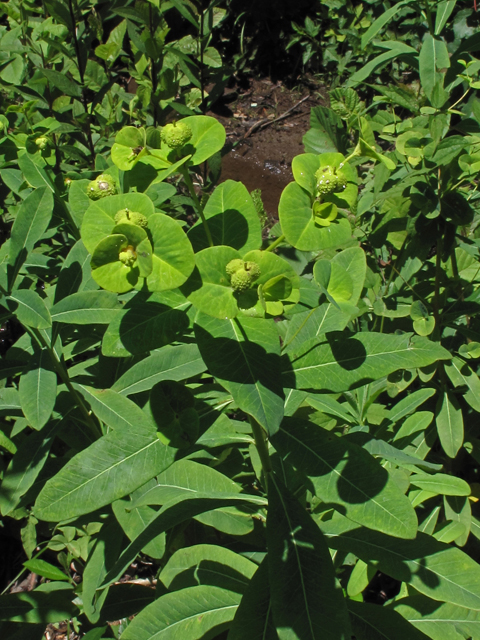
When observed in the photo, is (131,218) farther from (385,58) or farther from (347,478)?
(385,58)

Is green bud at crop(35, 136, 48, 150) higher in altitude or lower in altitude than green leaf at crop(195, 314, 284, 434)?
higher

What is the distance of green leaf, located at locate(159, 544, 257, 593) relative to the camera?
160 cm

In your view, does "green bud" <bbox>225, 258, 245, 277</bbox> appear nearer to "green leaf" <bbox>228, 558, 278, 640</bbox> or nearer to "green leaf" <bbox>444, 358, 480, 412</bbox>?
"green leaf" <bbox>228, 558, 278, 640</bbox>

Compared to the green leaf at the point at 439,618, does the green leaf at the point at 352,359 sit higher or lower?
higher

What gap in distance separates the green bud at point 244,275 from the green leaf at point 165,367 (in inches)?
20.4

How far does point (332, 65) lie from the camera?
6496 mm

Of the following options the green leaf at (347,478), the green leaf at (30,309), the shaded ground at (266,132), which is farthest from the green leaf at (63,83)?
the shaded ground at (266,132)

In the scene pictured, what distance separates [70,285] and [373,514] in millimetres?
1240

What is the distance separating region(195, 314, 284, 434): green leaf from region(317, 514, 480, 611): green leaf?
698 millimetres

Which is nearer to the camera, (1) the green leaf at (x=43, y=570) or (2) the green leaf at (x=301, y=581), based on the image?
(2) the green leaf at (x=301, y=581)

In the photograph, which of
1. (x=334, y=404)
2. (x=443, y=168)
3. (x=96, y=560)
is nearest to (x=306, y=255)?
(x=443, y=168)

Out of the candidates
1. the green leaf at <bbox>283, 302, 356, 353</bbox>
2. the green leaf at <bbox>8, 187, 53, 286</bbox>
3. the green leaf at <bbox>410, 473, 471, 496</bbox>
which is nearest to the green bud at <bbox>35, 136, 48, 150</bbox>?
the green leaf at <bbox>8, 187, 53, 286</bbox>

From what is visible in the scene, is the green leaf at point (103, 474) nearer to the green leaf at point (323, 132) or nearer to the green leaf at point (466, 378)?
the green leaf at point (466, 378)

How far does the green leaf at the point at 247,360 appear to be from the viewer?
107 centimetres
